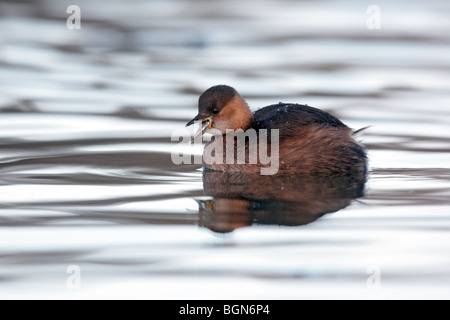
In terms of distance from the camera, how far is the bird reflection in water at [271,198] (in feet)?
20.3

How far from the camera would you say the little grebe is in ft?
24.9

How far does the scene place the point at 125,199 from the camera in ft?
22.2

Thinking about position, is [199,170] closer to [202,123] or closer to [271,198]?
[202,123]

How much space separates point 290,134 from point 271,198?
3.29 feet

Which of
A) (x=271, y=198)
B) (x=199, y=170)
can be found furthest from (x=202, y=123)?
(x=271, y=198)

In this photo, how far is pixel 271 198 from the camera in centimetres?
678

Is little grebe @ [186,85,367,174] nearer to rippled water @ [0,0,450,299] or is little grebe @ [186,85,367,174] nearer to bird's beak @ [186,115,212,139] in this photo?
bird's beak @ [186,115,212,139]

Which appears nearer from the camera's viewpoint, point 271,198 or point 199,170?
point 271,198

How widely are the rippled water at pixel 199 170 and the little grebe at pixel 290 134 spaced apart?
182 millimetres

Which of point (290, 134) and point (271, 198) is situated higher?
point (290, 134)

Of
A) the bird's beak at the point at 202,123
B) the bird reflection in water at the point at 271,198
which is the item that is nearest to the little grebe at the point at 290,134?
the bird's beak at the point at 202,123

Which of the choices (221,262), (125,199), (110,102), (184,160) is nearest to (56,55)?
(110,102)

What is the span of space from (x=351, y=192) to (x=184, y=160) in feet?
6.15

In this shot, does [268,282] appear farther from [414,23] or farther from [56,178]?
[414,23]
